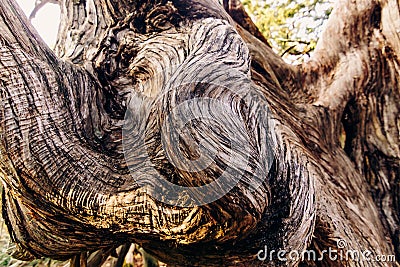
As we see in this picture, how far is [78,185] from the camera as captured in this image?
3.72 feet

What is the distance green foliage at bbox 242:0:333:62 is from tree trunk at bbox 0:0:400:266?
2607mm

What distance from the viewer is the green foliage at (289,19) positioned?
445cm

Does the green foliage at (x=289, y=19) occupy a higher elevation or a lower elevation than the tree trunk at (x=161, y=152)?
higher

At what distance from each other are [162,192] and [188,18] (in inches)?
35.3

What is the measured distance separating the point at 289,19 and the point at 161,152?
3825 millimetres

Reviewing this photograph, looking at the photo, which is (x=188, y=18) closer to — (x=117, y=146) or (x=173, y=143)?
(x=117, y=146)

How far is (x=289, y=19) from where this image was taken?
14.8ft

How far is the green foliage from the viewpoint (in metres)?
4.45

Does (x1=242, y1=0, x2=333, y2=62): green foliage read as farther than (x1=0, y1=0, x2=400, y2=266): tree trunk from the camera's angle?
Yes

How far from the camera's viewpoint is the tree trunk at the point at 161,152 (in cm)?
104

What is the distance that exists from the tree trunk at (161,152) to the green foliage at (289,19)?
8.55 feet

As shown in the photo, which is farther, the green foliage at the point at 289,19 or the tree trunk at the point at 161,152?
the green foliage at the point at 289,19

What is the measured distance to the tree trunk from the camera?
104cm

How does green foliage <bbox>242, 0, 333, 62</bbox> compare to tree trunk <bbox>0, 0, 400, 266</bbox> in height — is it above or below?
above
